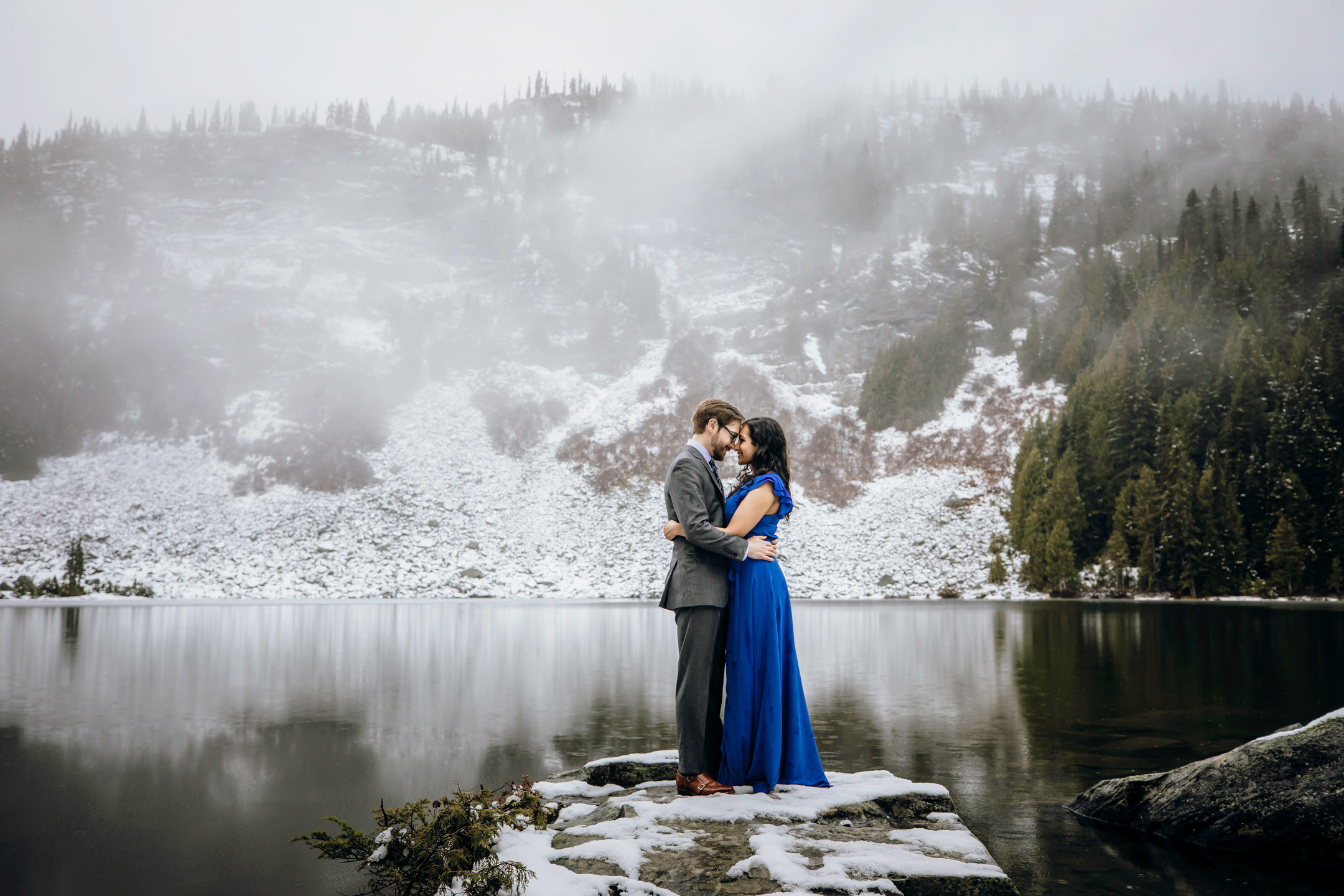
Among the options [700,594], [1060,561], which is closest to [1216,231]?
[1060,561]

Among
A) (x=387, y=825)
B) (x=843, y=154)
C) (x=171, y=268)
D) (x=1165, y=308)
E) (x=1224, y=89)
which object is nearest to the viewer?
(x=387, y=825)

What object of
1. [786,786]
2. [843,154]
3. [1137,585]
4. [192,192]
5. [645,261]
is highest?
[843,154]

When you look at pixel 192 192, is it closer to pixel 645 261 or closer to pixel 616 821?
pixel 645 261

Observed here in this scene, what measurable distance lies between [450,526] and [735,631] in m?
53.4

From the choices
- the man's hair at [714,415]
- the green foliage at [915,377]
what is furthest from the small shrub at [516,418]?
the man's hair at [714,415]

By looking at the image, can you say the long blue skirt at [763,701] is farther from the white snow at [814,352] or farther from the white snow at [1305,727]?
the white snow at [814,352]

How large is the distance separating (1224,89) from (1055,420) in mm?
153789

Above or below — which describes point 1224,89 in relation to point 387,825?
above

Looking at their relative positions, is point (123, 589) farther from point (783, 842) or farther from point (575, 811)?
point (783, 842)

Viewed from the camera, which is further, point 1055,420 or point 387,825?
point 1055,420

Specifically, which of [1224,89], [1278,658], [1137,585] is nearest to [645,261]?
[1137,585]

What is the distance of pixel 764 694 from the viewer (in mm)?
5305

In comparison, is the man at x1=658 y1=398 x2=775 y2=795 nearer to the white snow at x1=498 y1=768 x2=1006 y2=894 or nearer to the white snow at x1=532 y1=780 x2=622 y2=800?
the white snow at x1=498 y1=768 x2=1006 y2=894

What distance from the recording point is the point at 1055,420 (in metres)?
61.6
